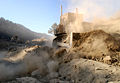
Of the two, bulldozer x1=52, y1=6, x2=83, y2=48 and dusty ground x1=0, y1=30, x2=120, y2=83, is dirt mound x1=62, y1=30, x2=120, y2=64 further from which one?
bulldozer x1=52, y1=6, x2=83, y2=48

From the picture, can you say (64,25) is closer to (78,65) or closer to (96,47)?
(96,47)

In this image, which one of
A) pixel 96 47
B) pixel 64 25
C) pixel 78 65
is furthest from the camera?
pixel 64 25

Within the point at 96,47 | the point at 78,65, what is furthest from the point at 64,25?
the point at 78,65

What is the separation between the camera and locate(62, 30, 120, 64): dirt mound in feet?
14.4

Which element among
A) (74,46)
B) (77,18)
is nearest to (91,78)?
(74,46)

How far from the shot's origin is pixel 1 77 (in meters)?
4.18

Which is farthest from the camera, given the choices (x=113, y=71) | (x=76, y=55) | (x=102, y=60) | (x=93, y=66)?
(x=76, y=55)

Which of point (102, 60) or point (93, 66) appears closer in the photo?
point (93, 66)

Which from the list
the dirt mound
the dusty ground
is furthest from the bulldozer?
the dirt mound

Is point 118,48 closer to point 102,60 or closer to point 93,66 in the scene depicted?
point 102,60

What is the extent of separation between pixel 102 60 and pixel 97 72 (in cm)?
91

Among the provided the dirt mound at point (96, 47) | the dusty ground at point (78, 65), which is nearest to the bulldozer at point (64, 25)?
the dusty ground at point (78, 65)

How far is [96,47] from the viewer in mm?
4777

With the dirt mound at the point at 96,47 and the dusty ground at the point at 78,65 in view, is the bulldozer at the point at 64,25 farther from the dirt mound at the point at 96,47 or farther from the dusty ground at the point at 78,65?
the dirt mound at the point at 96,47
